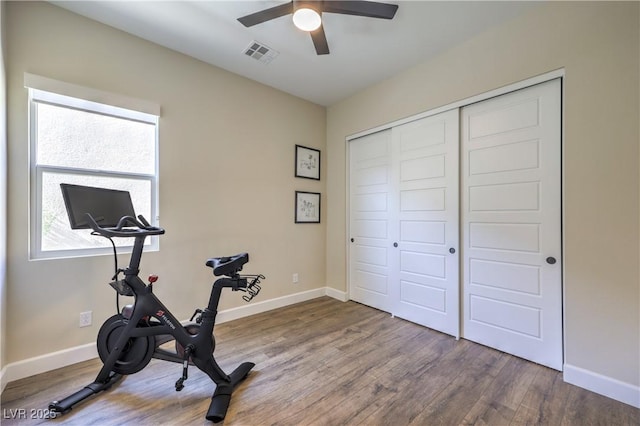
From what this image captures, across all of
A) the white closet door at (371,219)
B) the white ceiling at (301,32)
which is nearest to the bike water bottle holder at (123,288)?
the white ceiling at (301,32)

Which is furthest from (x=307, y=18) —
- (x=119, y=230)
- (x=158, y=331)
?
(x=158, y=331)

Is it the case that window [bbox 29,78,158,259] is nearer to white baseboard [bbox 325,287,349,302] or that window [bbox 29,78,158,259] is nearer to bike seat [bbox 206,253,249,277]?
bike seat [bbox 206,253,249,277]

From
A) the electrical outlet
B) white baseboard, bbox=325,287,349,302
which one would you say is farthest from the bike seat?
white baseboard, bbox=325,287,349,302

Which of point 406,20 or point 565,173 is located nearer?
point 565,173

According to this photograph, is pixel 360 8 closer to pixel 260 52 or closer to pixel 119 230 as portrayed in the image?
pixel 260 52

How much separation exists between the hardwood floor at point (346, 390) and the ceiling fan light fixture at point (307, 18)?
2.60m

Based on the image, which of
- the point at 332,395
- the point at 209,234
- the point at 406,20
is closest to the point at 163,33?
the point at 209,234

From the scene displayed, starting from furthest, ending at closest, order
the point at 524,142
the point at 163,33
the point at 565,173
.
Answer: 1. the point at 163,33
2. the point at 524,142
3. the point at 565,173

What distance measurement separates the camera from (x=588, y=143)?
193 cm

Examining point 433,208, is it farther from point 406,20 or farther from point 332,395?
point 332,395

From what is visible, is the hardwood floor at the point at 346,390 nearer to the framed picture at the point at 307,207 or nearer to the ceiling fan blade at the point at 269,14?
the framed picture at the point at 307,207

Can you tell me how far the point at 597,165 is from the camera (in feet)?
6.21

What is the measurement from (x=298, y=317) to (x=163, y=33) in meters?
3.21

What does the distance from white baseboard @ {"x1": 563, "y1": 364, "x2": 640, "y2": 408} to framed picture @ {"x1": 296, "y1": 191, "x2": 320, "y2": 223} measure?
9.65 feet
